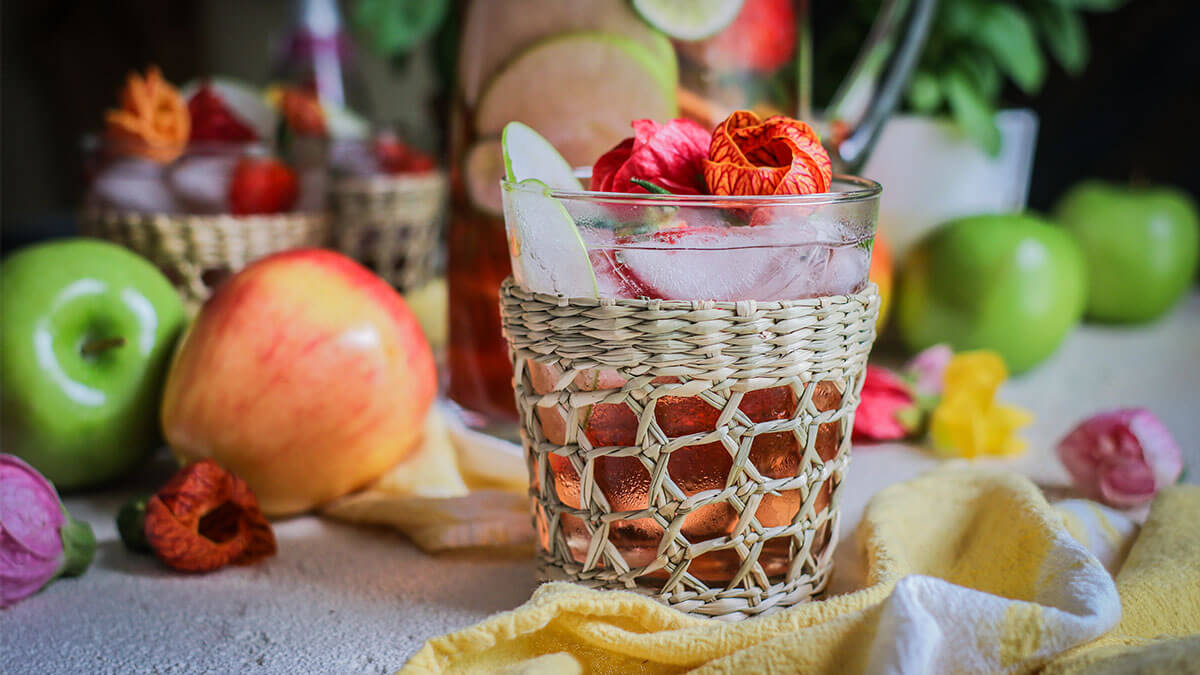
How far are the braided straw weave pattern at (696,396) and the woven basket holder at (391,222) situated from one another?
510 mm

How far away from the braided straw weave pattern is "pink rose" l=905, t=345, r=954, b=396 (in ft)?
0.94

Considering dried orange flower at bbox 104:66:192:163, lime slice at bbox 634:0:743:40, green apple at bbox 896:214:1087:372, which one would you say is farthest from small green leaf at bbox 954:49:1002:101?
dried orange flower at bbox 104:66:192:163

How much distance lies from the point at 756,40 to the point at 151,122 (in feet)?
1.49

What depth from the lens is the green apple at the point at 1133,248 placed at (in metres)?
0.95

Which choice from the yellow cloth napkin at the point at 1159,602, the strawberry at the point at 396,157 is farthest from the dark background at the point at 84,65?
the yellow cloth napkin at the point at 1159,602

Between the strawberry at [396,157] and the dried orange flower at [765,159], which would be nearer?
the dried orange flower at [765,159]

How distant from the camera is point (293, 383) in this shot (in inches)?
19.9

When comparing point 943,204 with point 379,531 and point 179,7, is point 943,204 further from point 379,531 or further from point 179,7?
point 179,7

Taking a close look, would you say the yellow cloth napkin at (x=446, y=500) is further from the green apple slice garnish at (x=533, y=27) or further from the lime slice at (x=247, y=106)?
the lime slice at (x=247, y=106)

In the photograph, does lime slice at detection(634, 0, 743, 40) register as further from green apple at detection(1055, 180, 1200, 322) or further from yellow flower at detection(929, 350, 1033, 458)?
green apple at detection(1055, 180, 1200, 322)

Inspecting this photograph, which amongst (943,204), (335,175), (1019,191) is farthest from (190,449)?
(1019,191)

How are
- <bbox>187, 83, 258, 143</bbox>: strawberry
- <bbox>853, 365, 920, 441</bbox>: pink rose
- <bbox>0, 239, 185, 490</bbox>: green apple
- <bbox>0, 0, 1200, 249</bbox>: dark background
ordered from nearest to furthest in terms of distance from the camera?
<bbox>0, 239, 185, 490</bbox>: green apple
<bbox>853, 365, 920, 441</bbox>: pink rose
<bbox>187, 83, 258, 143</bbox>: strawberry
<bbox>0, 0, 1200, 249</bbox>: dark background

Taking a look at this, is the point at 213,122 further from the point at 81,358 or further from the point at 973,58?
the point at 973,58

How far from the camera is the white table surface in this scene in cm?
39
